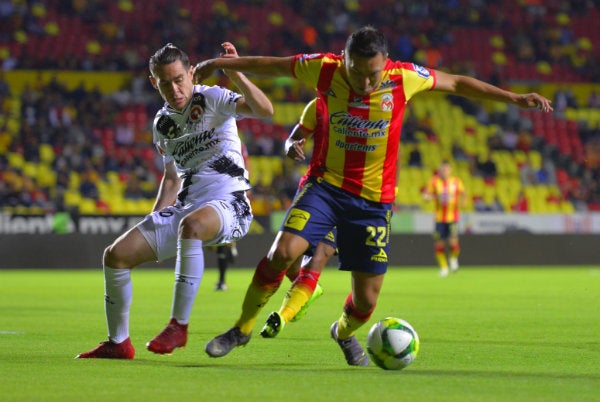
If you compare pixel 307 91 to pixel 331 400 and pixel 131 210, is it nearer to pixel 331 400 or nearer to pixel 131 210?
pixel 131 210

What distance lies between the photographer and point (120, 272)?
23.6 ft

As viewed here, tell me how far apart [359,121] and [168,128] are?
130 centimetres

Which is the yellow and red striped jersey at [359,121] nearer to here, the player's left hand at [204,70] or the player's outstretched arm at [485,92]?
the player's outstretched arm at [485,92]

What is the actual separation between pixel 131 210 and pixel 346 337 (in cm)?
1911

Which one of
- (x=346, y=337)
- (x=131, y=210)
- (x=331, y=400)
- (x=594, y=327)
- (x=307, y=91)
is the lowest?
(x=131, y=210)

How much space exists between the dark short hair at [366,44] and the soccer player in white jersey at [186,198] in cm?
65

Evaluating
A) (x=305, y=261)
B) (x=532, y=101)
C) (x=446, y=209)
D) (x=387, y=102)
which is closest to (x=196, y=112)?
(x=387, y=102)

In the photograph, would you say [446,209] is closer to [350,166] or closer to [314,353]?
[314,353]

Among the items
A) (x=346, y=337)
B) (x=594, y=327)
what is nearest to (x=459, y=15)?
(x=594, y=327)

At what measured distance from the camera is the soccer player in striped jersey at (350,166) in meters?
6.91

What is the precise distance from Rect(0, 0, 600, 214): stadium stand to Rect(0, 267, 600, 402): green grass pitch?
10.1m

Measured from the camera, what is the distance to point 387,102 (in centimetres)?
Answer: 705

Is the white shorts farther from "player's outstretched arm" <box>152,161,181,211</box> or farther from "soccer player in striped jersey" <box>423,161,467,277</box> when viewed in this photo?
"soccer player in striped jersey" <box>423,161,467,277</box>

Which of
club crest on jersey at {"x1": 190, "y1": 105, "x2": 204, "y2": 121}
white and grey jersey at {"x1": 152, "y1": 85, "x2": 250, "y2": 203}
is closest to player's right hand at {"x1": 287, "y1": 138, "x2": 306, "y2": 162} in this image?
white and grey jersey at {"x1": 152, "y1": 85, "x2": 250, "y2": 203}
